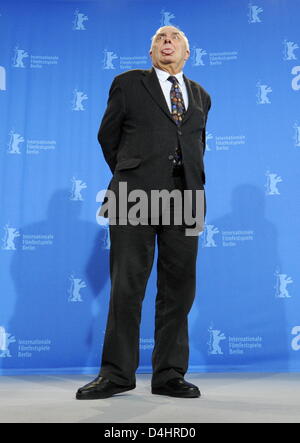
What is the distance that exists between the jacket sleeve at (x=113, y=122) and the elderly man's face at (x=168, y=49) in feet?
0.68

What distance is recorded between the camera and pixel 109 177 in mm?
3105

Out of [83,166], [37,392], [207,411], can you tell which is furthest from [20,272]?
[207,411]

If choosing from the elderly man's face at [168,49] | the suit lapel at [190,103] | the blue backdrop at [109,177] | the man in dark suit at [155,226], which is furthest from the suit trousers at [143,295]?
the blue backdrop at [109,177]

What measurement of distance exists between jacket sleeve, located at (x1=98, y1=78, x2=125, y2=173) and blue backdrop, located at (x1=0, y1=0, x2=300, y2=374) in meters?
0.97

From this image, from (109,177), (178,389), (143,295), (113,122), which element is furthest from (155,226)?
(109,177)

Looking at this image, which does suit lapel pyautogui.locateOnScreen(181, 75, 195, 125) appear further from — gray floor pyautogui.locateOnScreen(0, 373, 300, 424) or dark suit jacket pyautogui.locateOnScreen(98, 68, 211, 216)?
gray floor pyautogui.locateOnScreen(0, 373, 300, 424)

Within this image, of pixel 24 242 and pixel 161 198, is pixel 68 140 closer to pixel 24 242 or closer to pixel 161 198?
pixel 24 242

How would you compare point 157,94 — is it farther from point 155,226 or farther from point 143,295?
point 143,295

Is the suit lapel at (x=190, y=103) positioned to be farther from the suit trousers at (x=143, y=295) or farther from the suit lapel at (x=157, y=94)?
the suit trousers at (x=143, y=295)

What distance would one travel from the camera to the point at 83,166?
10.2ft

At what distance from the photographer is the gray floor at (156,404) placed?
4.86 ft

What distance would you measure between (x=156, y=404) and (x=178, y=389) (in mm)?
197

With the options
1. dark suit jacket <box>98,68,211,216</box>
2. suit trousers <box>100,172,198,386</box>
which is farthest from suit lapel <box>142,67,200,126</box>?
suit trousers <box>100,172,198,386</box>

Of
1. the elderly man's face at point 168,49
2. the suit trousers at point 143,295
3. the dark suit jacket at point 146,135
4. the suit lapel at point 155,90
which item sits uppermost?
the elderly man's face at point 168,49
